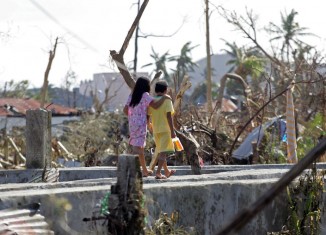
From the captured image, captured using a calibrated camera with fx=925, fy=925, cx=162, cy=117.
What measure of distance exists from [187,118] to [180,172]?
7361 millimetres

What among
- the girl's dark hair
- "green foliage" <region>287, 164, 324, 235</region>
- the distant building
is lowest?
"green foliage" <region>287, 164, 324, 235</region>

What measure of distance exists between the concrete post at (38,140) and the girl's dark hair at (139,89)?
2.49m

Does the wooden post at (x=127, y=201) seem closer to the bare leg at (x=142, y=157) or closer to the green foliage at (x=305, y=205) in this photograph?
the green foliage at (x=305, y=205)

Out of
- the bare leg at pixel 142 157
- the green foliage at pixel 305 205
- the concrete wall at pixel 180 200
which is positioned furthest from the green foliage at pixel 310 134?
the green foliage at pixel 305 205

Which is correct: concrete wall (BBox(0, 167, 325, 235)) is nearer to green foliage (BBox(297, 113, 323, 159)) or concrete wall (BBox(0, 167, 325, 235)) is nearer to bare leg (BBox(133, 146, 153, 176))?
bare leg (BBox(133, 146, 153, 176))

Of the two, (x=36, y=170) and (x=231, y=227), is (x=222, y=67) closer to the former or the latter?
(x=36, y=170)

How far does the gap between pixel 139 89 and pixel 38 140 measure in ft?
9.02

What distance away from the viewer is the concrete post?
41.9 feet

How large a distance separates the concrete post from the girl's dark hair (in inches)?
98.1

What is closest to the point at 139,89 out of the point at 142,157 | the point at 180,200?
the point at 142,157

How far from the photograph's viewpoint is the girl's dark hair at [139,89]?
34.4 ft

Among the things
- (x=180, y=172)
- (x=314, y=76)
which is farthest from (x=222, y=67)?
(x=180, y=172)

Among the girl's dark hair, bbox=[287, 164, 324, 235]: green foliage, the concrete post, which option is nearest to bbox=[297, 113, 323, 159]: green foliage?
the concrete post

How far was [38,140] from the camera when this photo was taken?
12828mm
